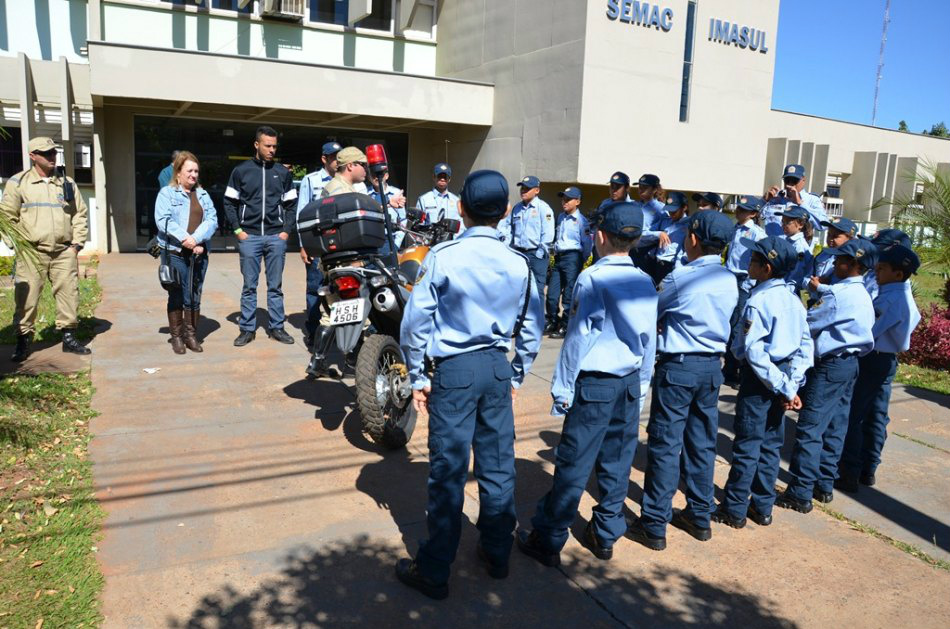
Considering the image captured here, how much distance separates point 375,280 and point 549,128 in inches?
431

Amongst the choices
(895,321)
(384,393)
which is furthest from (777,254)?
(384,393)

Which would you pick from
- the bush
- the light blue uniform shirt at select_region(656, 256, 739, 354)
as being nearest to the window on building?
the bush

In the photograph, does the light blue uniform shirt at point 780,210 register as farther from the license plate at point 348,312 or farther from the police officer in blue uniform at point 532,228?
the license plate at point 348,312

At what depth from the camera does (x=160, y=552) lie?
12.5ft

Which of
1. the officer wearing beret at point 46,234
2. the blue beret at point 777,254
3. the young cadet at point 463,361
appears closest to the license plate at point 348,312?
the young cadet at point 463,361

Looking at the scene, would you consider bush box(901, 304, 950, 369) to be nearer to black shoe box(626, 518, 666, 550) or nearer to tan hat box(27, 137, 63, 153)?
black shoe box(626, 518, 666, 550)

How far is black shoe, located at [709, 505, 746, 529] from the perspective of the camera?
4.44 meters

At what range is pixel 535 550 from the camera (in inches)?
154

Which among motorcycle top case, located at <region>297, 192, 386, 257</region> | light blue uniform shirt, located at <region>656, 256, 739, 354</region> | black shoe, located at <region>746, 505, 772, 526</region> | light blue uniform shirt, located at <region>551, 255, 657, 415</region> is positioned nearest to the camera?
light blue uniform shirt, located at <region>551, 255, 657, 415</region>

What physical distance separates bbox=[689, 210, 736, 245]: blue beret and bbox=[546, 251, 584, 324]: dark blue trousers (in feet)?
17.6

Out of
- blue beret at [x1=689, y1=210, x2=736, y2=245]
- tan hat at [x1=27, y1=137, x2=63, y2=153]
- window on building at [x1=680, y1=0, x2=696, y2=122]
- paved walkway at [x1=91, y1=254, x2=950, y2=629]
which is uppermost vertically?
window on building at [x1=680, y1=0, x2=696, y2=122]

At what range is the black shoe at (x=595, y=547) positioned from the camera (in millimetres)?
3957

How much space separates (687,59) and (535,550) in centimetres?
1481

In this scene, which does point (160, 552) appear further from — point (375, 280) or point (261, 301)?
point (261, 301)
